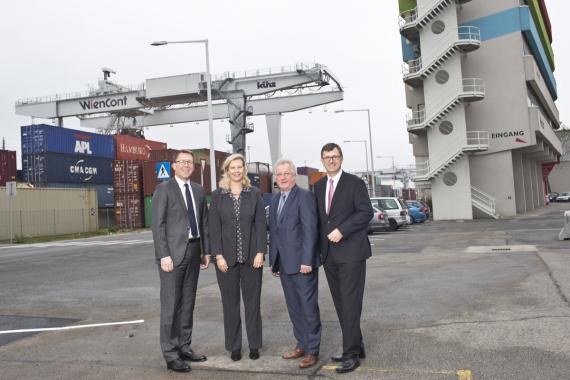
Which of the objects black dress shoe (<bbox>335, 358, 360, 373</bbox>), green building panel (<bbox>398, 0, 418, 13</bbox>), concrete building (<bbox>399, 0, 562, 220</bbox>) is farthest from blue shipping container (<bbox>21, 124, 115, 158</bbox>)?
black dress shoe (<bbox>335, 358, 360, 373</bbox>)

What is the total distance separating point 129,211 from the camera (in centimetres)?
3916

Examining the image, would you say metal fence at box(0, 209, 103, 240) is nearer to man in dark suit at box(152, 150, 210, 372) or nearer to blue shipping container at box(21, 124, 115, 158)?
blue shipping container at box(21, 124, 115, 158)

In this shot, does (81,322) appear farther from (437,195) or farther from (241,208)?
(437,195)

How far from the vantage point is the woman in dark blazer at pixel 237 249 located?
4844 mm

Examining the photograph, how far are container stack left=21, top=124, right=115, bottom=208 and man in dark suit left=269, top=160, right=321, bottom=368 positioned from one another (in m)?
36.6

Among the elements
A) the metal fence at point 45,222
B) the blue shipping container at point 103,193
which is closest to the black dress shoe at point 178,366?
the metal fence at point 45,222

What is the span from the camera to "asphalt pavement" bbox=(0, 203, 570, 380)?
4441 mm

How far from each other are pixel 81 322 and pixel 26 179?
34.7m

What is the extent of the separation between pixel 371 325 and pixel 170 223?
258 cm

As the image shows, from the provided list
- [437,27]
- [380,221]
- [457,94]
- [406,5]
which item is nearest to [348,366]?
[380,221]

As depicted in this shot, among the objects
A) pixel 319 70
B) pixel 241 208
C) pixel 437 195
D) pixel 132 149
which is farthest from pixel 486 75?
pixel 241 208

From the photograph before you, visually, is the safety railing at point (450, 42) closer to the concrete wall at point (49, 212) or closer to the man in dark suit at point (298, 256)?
the concrete wall at point (49, 212)

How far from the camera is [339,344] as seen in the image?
16.9 feet

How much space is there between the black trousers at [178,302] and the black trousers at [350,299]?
133 centimetres
